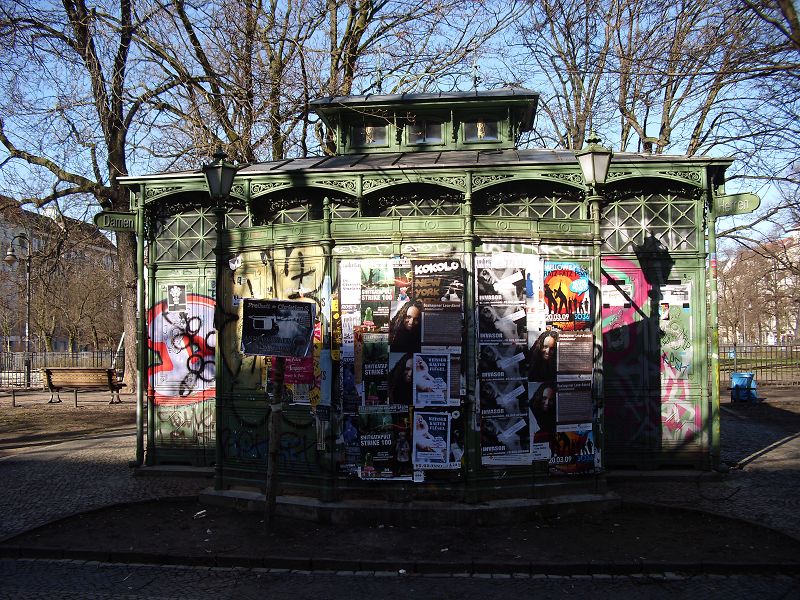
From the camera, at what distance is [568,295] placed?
28.0ft

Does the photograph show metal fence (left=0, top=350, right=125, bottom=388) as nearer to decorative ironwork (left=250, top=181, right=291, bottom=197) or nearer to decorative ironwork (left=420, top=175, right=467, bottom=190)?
decorative ironwork (left=250, top=181, right=291, bottom=197)

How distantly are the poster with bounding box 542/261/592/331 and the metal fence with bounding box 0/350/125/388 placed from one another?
26.3 metres

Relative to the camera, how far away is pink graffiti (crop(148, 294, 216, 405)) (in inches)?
443

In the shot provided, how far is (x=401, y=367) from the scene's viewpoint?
8.19 metres

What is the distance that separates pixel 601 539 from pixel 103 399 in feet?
68.7

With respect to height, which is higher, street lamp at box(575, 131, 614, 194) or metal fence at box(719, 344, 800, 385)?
street lamp at box(575, 131, 614, 194)

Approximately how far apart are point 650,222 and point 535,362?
4084mm

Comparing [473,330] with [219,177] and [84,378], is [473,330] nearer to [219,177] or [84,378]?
[219,177]

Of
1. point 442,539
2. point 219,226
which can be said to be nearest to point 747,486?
point 442,539

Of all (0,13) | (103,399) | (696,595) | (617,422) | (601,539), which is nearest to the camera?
(696,595)

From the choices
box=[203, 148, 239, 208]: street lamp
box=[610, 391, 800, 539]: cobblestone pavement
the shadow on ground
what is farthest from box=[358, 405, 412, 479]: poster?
box=[203, 148, 239, 208]: street lamp

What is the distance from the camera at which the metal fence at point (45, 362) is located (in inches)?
1190

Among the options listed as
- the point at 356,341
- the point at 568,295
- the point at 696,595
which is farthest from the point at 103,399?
the point at 696,595

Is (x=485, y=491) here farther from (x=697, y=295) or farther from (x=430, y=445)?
(x=697, y=295)
